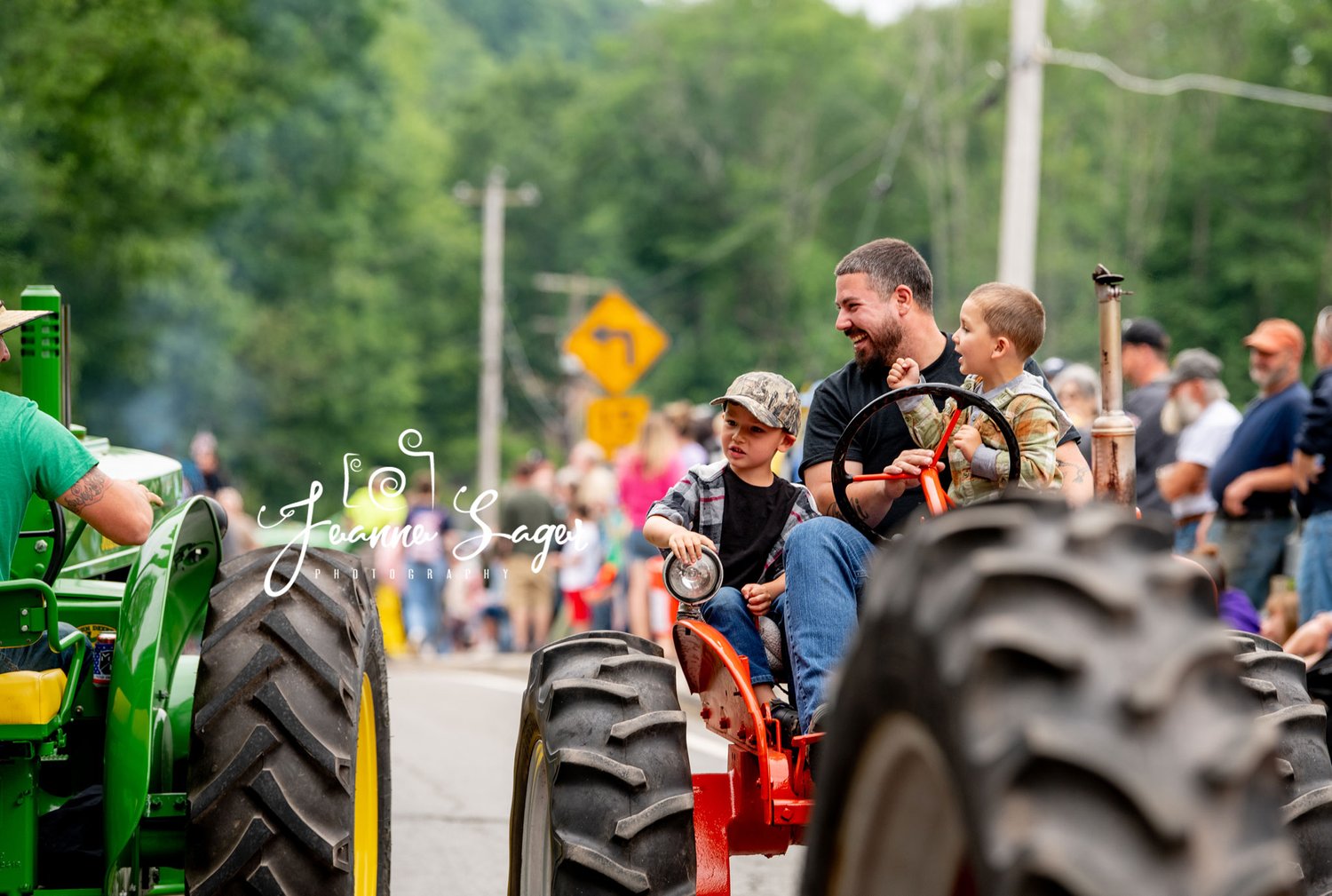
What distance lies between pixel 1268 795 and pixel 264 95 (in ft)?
120

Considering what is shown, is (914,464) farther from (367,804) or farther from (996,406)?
(367,804)

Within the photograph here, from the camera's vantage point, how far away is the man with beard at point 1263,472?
381 inches

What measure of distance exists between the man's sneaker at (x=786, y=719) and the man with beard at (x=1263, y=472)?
18.0ft

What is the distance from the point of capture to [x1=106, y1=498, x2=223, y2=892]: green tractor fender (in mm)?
4000

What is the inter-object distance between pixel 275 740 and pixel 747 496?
1.67 m

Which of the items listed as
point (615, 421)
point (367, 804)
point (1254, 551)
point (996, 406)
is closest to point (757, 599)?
point (996, 406)

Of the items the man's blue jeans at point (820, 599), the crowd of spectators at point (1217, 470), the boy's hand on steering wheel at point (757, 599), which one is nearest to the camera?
the man's blue jeans at point (820, 599)

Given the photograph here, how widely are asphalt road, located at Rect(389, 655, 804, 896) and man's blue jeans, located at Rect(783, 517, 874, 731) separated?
2079 millimetres

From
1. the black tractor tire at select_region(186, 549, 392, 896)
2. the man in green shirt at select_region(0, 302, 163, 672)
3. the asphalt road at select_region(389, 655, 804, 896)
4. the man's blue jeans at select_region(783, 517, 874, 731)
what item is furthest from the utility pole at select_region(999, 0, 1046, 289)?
the man in green shirt at select_region(0, 302, 163, 672)

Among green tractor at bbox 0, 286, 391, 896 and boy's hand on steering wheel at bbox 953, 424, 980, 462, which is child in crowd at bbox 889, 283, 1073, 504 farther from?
green tractor at bbox 0, 286, 391, 896

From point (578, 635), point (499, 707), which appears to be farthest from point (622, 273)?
point (578, 635)

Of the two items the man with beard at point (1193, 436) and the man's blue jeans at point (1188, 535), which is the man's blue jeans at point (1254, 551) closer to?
the man with beard at point (1193, 436)

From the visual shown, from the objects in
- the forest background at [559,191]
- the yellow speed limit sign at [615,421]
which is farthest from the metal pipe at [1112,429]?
the forest background at [559,191]

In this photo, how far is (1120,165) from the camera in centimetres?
5234
